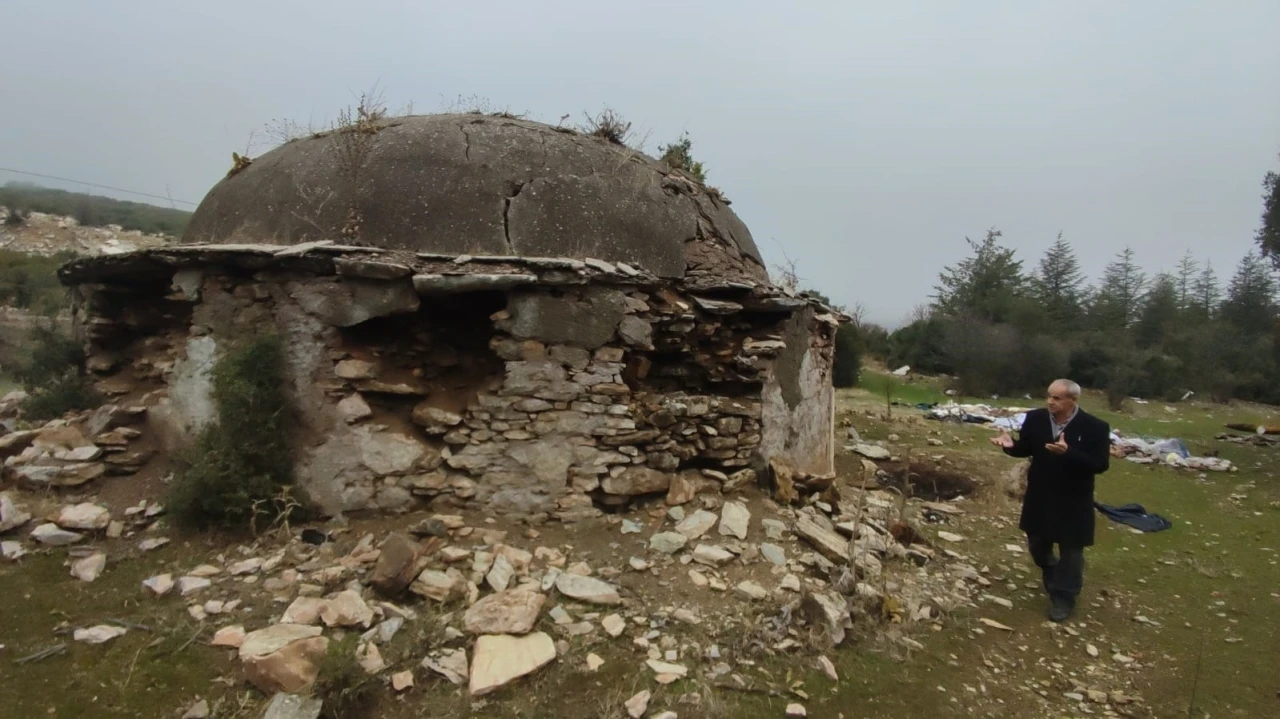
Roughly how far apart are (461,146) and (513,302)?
1.64m

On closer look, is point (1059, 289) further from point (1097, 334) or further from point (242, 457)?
point (242, 457)

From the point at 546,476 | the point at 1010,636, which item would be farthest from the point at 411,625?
the point at 1010,636

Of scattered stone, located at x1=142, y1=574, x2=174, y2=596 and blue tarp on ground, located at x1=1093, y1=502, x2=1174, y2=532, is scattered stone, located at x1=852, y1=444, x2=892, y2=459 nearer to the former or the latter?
blue tarp on ground, located at x1=1093, y1=502, x2=1174, y2=532

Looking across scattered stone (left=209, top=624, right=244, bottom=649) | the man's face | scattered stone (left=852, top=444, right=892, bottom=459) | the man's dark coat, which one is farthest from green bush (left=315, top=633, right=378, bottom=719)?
scattered stone (left=852, top=444, right=892, bottom=459)

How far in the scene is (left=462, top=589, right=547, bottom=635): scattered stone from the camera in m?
3.52

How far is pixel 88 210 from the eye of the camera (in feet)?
98.7

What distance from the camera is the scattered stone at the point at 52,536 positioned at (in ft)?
13.6

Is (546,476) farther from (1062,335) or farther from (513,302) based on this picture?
(1062,335)

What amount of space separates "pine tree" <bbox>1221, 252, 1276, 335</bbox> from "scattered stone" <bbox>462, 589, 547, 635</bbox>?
39.9 metres

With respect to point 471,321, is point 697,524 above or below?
below

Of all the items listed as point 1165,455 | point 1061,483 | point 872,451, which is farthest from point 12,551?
point 1165,455

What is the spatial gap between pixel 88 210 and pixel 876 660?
38070 millimetres

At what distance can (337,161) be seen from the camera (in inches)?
209

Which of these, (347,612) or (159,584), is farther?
(159,584)
